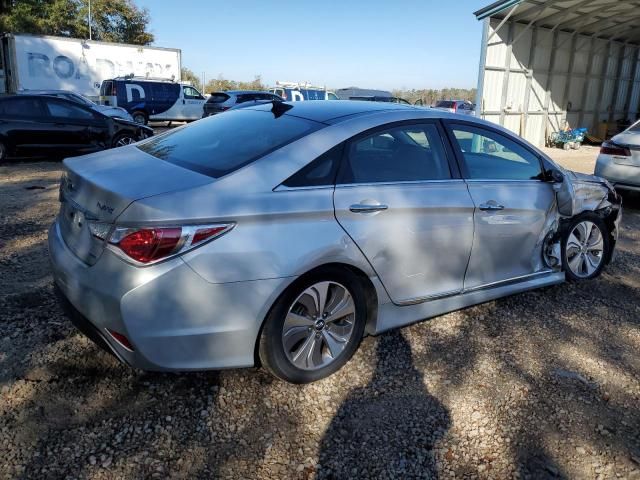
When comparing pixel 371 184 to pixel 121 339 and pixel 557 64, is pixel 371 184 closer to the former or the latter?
pixel 121 339

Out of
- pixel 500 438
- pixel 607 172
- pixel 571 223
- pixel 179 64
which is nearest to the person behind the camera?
pixel 500 438

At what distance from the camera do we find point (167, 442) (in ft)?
8.09

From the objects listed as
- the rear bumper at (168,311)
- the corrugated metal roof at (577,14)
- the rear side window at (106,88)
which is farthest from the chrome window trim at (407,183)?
the rear side window at (106,88)

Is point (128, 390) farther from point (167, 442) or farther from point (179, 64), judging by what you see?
point (179, 64)

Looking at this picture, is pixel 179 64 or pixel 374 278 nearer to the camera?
pixel 374 278

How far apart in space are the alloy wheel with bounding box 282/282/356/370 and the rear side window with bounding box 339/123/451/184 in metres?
0.64

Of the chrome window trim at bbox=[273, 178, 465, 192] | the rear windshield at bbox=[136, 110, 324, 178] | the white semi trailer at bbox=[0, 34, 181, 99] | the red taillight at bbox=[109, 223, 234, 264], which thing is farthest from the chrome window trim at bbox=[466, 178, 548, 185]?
the white semi trailer at bbox=[0, 34, 181, 99]

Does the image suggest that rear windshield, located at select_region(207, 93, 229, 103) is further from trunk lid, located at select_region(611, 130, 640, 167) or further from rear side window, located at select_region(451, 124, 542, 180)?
rear side window, located at select_region(451, 124, 542, 180)

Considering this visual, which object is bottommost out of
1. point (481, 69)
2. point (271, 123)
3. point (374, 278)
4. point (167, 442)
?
point (167, 442)

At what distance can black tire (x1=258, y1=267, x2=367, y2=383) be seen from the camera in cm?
265

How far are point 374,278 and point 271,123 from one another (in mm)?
1160

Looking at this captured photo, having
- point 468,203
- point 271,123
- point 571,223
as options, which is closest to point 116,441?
point 271,123

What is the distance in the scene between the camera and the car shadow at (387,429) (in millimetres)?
2383

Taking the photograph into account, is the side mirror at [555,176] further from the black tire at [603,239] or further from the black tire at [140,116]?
the black tire at [140,116]
